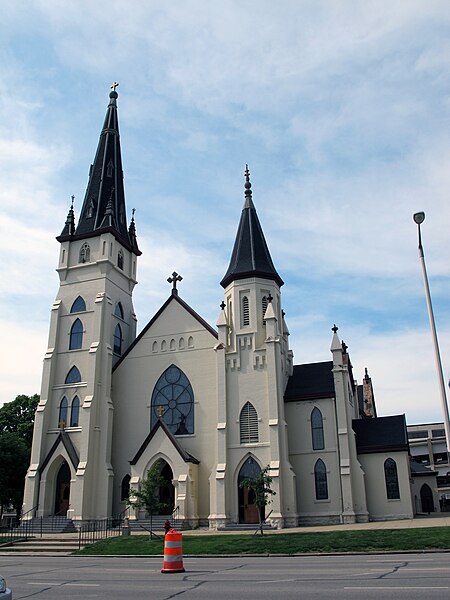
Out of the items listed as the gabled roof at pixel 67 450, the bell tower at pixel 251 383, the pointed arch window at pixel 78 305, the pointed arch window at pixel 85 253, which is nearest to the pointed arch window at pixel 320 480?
the bell tower at pixel 251 383

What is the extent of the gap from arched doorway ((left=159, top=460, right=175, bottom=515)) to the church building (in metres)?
0.09

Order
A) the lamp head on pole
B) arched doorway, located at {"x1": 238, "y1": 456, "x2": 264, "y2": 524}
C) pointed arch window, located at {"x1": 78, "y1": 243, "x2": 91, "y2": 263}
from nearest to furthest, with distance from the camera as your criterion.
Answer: the lamp head on pole
arched doorway, located at {"x1": 238, "y1": 456, "x2": 264, "y2": 524}
pointed arch window, located at {"x1": 78, "y1": 243, "x2": 91, "y2": 263}

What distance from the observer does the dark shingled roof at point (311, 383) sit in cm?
3491

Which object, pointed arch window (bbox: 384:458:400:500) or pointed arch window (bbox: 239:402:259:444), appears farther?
pointed arch window (bbox: 239:402:259:444)

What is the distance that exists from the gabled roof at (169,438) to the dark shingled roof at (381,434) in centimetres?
994

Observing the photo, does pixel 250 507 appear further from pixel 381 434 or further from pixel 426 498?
pixel 426 498

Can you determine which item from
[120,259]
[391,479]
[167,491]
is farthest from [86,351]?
[391,479]

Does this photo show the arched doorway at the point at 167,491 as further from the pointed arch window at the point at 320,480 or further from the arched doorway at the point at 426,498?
the arched doorway at the point at 426,498

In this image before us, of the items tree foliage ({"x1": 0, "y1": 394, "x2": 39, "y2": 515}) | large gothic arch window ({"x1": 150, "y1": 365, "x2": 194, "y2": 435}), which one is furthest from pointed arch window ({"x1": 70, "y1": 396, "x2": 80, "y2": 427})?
tree foliage ({"x1": 0, "y1": 394, "x2": 39, "y2": 515})

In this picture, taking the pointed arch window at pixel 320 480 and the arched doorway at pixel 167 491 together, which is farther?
the arched doorway at pixel 167 491

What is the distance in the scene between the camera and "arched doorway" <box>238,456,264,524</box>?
1293 inches

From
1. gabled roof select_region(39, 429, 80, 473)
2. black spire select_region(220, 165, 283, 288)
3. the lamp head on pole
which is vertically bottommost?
gabled roof select_region(39, 429, 80, 473)

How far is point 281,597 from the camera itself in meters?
9.37

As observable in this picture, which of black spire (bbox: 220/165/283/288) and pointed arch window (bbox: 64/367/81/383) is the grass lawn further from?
black spire (bbox: 220/165/283/288)
